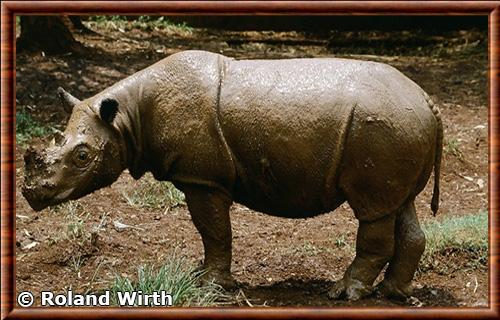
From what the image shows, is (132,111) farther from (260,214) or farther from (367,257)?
(260,214)

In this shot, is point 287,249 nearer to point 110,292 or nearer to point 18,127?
point 110,292

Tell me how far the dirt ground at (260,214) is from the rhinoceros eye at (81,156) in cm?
103

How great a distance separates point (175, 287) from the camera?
5.50m

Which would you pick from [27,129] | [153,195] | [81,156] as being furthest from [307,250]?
[27,129]

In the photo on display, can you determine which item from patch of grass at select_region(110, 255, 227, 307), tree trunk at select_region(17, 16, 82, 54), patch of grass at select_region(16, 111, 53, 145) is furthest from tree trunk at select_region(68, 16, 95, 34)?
patch of grass at select_region(110, 255, 227, 307)

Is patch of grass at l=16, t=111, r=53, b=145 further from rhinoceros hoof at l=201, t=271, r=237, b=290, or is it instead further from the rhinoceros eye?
rhinoceros hoof at l=201, t=271, r=237, b=290

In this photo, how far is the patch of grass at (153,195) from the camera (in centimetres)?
830

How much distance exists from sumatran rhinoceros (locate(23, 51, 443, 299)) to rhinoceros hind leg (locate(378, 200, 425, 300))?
0.04 ft

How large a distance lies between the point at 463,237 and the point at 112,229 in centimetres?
315

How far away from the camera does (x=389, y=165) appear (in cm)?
539

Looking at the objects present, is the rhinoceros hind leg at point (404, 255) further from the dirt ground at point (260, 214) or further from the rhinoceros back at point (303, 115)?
the rhinoceros back at point (303, 115)

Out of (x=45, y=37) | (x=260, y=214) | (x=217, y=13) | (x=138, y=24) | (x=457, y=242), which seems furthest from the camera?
(x=138, y=24)

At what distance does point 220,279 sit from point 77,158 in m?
1.32

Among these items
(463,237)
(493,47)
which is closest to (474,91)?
(463,237)
